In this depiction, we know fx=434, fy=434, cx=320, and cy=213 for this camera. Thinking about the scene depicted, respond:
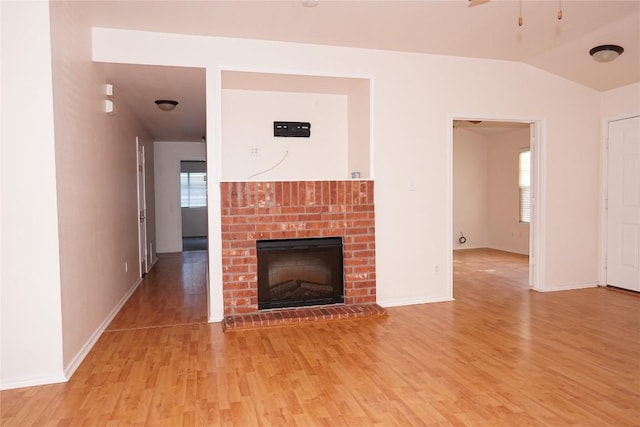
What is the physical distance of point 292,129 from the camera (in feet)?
15.9

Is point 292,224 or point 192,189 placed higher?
point 192,189

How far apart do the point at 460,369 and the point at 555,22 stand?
122 inches

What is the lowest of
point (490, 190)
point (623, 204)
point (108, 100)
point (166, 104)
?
point (623, 204)

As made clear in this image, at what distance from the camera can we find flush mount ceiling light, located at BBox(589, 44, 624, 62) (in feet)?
13.7

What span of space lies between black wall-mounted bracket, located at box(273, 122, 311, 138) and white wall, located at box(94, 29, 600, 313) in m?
0.67

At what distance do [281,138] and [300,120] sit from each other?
302mm

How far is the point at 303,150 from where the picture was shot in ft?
16.3

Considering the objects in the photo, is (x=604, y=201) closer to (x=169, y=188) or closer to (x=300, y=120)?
(x=300, y=120)

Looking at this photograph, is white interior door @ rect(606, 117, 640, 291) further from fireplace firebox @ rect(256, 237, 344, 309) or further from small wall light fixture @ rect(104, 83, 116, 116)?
small wall light fixture @ rect(104, 83, 116, 116)

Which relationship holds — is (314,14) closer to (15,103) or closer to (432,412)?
(15,103)

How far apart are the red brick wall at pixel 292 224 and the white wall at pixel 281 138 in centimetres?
72

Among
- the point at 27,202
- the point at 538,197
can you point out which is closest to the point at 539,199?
the point at 538,197

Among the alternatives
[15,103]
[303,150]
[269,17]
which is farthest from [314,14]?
[15,103]

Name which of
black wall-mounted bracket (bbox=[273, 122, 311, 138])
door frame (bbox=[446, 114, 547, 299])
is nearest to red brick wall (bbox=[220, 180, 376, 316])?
black wall-mounted bracket (bbox=[273, 122, 311, 138])
